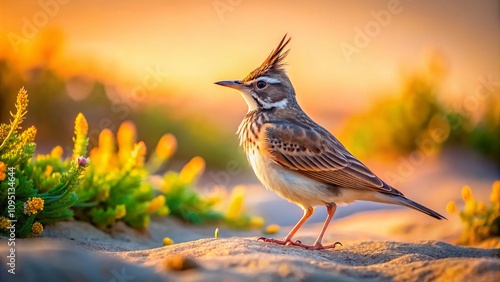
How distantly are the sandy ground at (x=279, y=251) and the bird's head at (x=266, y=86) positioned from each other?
141 centimetres

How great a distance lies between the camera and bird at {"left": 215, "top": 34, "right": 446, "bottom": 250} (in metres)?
6.04

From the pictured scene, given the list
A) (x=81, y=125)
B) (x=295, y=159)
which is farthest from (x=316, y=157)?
(x=81, y=125)

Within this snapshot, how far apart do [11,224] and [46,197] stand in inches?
15.0

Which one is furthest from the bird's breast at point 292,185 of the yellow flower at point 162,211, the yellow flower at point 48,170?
the yellow flower at point 48,170

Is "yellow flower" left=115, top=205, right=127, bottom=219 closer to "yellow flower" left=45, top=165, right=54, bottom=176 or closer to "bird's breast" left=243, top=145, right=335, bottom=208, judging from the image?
"yellow flower" left=45, top=165, right=54, bottom=176

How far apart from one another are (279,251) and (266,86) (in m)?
2.08

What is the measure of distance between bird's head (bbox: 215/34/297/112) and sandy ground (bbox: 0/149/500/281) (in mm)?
1406

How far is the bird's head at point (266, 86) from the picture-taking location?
21.9 feet

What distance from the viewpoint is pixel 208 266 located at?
4.05 meters

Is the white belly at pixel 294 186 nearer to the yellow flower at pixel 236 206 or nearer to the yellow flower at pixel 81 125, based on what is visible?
the yellow flower at pixel 81 125

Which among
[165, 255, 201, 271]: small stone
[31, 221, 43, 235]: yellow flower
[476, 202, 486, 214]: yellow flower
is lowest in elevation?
[476, 202, 486, 214]: yellow flower

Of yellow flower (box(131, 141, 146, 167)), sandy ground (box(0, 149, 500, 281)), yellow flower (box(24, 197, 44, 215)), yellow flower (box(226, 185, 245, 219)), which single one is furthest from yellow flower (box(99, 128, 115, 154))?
yellow flower (box(24, 197, 44, 215))

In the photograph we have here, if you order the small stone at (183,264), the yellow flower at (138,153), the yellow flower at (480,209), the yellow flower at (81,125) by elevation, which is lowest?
the yellow flower at (480,209)

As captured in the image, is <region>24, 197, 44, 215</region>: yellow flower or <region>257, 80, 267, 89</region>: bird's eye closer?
<region>24, 197, 44, 215</region>: yellow flower
